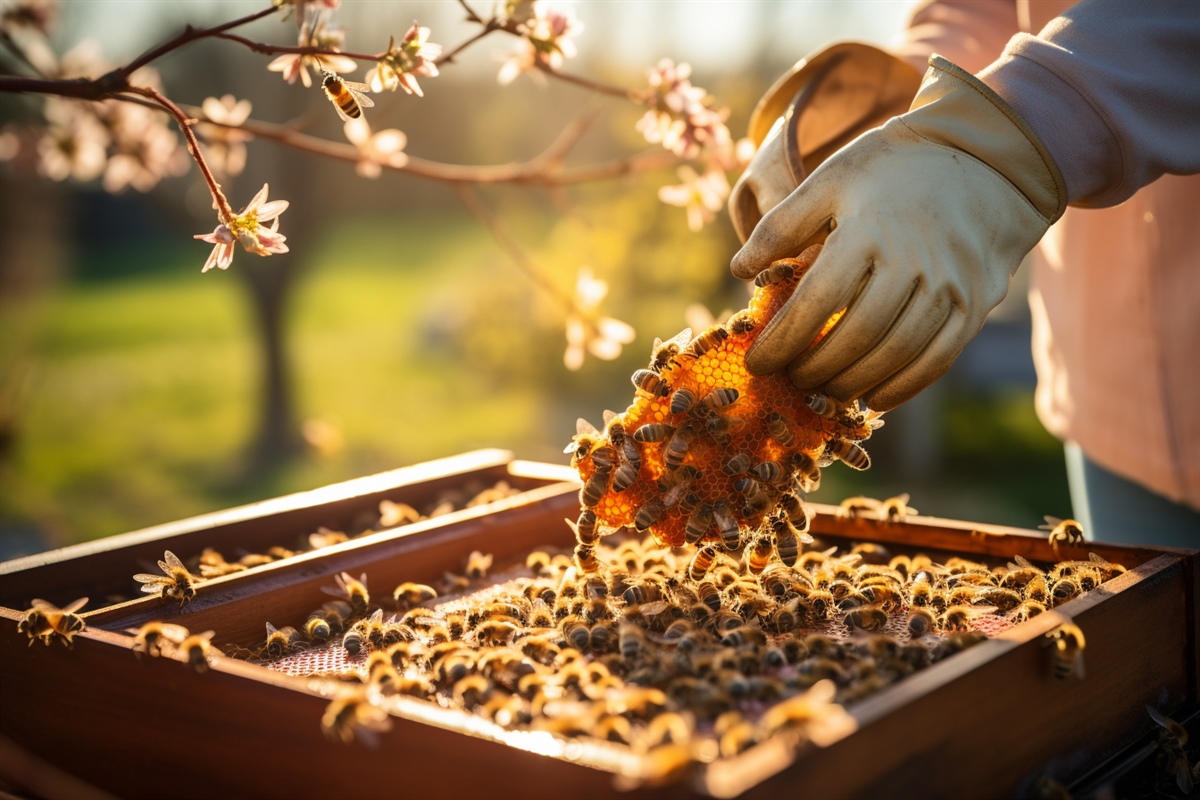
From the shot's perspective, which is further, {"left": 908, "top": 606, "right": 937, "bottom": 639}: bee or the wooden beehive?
{"left": 908, "top": 606, "right": 937, "bottom": 639}: bee

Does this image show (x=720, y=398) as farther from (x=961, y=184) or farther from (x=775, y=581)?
(x=961, y=184)

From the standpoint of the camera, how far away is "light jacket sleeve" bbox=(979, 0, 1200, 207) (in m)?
1.77

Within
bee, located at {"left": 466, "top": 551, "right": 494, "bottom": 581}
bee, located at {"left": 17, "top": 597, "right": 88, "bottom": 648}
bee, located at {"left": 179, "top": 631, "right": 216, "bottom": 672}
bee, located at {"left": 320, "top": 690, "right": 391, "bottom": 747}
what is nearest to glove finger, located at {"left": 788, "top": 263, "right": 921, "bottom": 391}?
bee, located at {"left": 466, "top": 551, "right": 494, "bottom": 581}

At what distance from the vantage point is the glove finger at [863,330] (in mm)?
1687

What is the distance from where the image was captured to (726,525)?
1726mm

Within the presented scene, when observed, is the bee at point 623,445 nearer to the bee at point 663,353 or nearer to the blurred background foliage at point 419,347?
the bee at point 663,353

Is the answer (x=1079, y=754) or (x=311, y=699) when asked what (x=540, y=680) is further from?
(x=1079, y=754)

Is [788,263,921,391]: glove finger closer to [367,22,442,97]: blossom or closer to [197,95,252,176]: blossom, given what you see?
[367,22,442,97]: blossom

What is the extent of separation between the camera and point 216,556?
2207 millimetres

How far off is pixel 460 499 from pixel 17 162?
331 centimetres

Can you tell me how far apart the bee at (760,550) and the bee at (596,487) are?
0.31 metres

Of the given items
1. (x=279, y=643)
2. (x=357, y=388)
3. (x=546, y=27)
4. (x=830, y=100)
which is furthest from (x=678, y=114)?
(x=357, y=388)

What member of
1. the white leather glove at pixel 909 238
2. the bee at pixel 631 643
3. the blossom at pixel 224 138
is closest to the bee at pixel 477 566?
the bee at pixel 631 643

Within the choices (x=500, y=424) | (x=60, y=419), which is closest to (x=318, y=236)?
(x=500, y=424)
